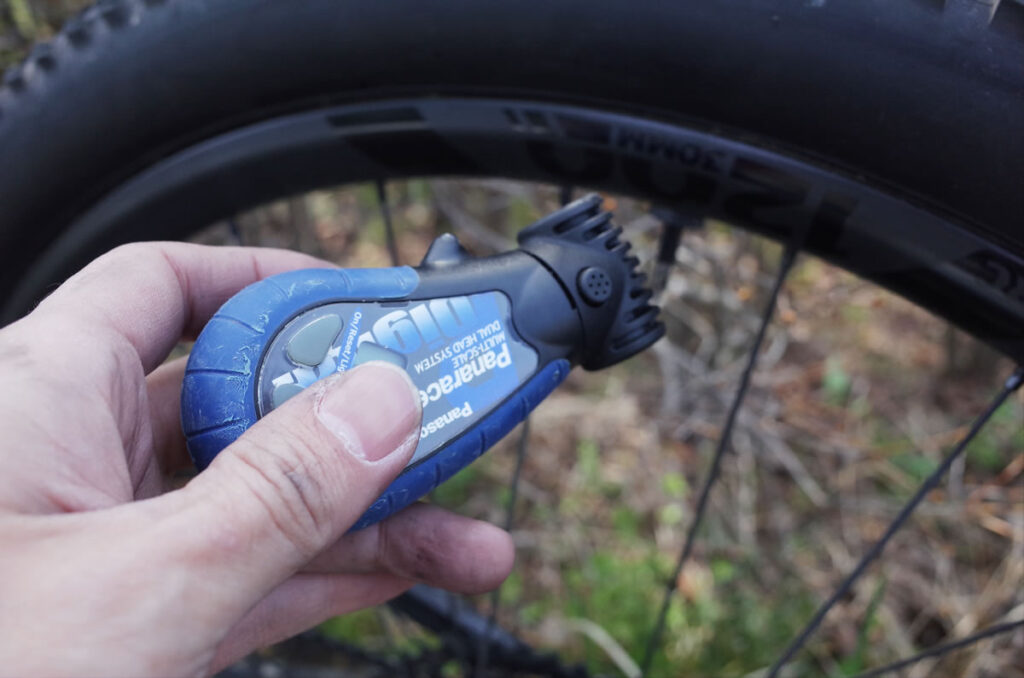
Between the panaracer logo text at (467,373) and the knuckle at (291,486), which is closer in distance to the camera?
the knuckle at (291,486)

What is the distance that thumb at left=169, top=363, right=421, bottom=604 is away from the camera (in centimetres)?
45

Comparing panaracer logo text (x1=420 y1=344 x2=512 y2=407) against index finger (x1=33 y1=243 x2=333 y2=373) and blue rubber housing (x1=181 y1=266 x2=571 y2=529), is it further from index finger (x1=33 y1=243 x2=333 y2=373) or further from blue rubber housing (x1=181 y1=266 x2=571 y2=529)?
index finger (x1=33 y1=243 x2=333 y2=373)

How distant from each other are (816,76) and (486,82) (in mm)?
238

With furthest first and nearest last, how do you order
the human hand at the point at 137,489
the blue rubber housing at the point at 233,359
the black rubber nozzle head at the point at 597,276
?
the black rubber nozzle head at the point at 597,276 < the blue rubber housing at the point at 233,359 < the human hand at the point at 137,489

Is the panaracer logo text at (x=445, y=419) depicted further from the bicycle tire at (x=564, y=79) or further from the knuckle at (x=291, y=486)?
the bicycle tire at (x=564, y=79)

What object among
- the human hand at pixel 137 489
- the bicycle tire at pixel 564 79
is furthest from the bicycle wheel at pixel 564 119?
the human hand at pixel 137 489

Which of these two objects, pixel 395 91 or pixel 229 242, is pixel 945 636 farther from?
pixel 229 242

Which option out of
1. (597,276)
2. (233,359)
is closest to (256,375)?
(233,359)

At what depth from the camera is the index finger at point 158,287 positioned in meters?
0.54

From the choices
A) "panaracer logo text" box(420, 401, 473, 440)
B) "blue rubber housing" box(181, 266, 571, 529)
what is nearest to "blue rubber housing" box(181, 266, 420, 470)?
"blue rubber housing" box(181, 266, 571, 529)

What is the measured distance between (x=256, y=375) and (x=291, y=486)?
99 mm

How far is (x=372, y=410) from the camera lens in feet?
1.65

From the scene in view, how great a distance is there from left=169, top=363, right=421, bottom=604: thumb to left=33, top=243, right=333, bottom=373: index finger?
152 mm

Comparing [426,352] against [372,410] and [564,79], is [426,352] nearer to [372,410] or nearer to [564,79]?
[372,410]
